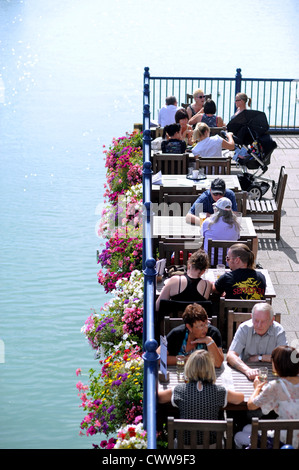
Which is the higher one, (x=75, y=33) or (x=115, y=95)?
(x=75, y=33)

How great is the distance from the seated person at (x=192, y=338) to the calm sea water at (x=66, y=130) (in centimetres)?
406

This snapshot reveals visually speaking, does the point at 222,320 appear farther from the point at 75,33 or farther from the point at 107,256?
the point at 75,33

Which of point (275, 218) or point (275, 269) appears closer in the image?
point (275, 269)

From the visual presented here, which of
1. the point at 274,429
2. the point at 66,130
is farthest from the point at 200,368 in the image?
the point at 66,130

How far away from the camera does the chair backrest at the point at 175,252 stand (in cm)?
824

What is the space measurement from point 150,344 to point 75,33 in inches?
1975

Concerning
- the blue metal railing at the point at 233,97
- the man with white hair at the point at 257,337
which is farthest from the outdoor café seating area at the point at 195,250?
the blue metal railing at the point at 233,97

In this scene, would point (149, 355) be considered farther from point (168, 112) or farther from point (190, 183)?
point (168, 112)

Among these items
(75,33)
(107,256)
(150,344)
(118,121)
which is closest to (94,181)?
(118,121)

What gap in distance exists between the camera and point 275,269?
33.6ft

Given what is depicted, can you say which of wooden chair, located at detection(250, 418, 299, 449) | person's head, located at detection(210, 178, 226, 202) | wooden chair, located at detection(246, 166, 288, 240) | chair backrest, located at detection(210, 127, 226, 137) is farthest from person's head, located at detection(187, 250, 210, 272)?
chair backrest, located at detection(210, 127, 226, 137)

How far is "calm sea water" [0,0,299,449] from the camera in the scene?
12.0 m

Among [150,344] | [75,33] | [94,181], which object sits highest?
[75,33]

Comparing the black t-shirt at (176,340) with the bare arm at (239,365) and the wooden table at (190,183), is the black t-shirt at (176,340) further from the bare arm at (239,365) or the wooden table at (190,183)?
the wooden table at (190,183)
